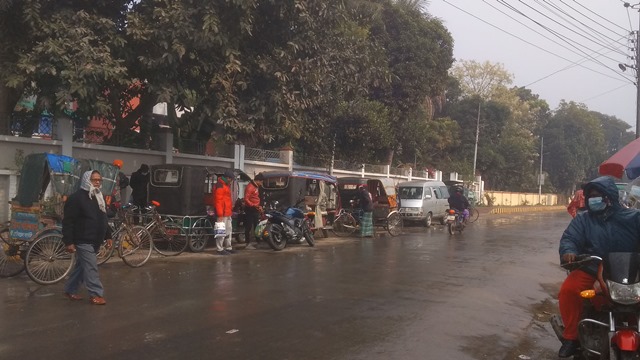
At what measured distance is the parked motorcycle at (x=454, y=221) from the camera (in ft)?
61.5

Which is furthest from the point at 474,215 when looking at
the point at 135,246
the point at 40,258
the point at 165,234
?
the point at 40,258

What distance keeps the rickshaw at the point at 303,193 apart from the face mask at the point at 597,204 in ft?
32.2

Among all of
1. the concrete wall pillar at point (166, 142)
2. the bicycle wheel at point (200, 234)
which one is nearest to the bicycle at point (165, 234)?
the bicycle wheel at point (200, 234)

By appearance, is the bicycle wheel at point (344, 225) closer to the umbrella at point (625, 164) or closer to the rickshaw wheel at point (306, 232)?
the rickshaw wheel at point (306, 232)

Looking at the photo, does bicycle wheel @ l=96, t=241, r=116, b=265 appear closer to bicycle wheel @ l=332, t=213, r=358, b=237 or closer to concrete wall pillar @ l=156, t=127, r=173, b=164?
concrete wall pillar @ l=156, t=127, r=173, b=164

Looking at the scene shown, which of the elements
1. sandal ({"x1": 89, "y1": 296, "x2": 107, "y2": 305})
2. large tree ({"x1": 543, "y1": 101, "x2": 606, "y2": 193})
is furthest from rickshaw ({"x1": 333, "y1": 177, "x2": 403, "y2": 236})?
large tree ({"x1": 543, "y1": 101, "x2": 606, "y2": 193})

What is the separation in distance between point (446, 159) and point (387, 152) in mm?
12844

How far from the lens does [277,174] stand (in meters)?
14.8

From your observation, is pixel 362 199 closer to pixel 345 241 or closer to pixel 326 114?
pixel 345 241

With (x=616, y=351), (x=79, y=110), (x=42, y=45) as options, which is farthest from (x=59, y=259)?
(x=616, y=351)

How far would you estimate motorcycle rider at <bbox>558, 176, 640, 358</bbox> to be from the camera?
4.59m

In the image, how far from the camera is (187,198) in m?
11.8

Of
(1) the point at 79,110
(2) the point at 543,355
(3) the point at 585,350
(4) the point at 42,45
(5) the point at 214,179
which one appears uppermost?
(4) the point at 42,45

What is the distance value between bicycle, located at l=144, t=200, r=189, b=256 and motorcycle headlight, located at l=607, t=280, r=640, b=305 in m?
8.41
